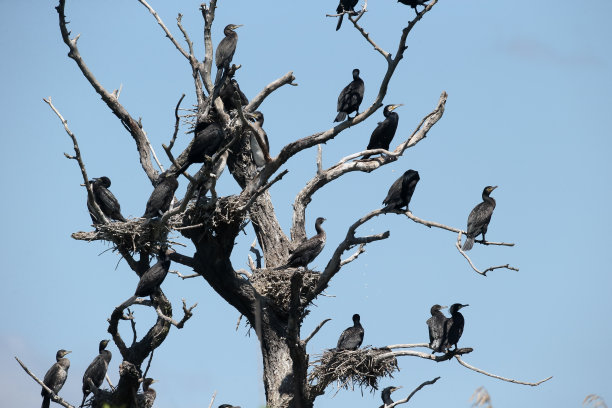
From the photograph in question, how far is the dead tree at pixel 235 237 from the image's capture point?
33.5 feet

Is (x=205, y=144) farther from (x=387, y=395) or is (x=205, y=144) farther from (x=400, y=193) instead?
(x=387, y=395)

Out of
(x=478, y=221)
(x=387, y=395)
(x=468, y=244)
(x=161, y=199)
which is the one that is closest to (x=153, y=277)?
(x=161, y=199)

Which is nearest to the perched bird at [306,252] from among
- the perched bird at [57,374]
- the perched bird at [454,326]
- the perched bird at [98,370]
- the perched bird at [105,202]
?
the perched bird at [454,326]

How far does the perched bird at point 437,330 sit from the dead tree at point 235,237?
23cm

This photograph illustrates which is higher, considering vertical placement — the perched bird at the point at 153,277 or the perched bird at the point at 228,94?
the perched bird at the point at 228,94

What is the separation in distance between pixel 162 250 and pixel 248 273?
5.79 ft

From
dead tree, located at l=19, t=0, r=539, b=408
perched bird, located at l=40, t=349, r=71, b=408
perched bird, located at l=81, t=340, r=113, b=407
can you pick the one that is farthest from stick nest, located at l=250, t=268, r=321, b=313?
perched bird, located at l=40, t=349, r=71, b=408

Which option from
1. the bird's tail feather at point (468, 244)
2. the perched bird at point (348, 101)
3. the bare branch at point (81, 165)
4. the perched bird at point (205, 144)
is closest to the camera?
the bare branch at point (81, 165)

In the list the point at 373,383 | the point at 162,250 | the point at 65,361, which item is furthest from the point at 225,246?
the point at 65,361

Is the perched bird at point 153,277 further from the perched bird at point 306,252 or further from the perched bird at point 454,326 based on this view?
the perched bird at point 454,326

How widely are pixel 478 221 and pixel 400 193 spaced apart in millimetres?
1198

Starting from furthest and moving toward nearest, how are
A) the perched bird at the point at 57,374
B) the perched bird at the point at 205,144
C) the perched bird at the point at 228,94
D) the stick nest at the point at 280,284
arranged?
the perched bird at the point at 57,374 < the perched bird at the point at 228,94 < the stick nest at the point at 280,284 < the perched bird at the point at 205,144

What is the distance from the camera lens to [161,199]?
10586 millimetres

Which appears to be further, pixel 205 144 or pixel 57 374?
pixel 57 374
